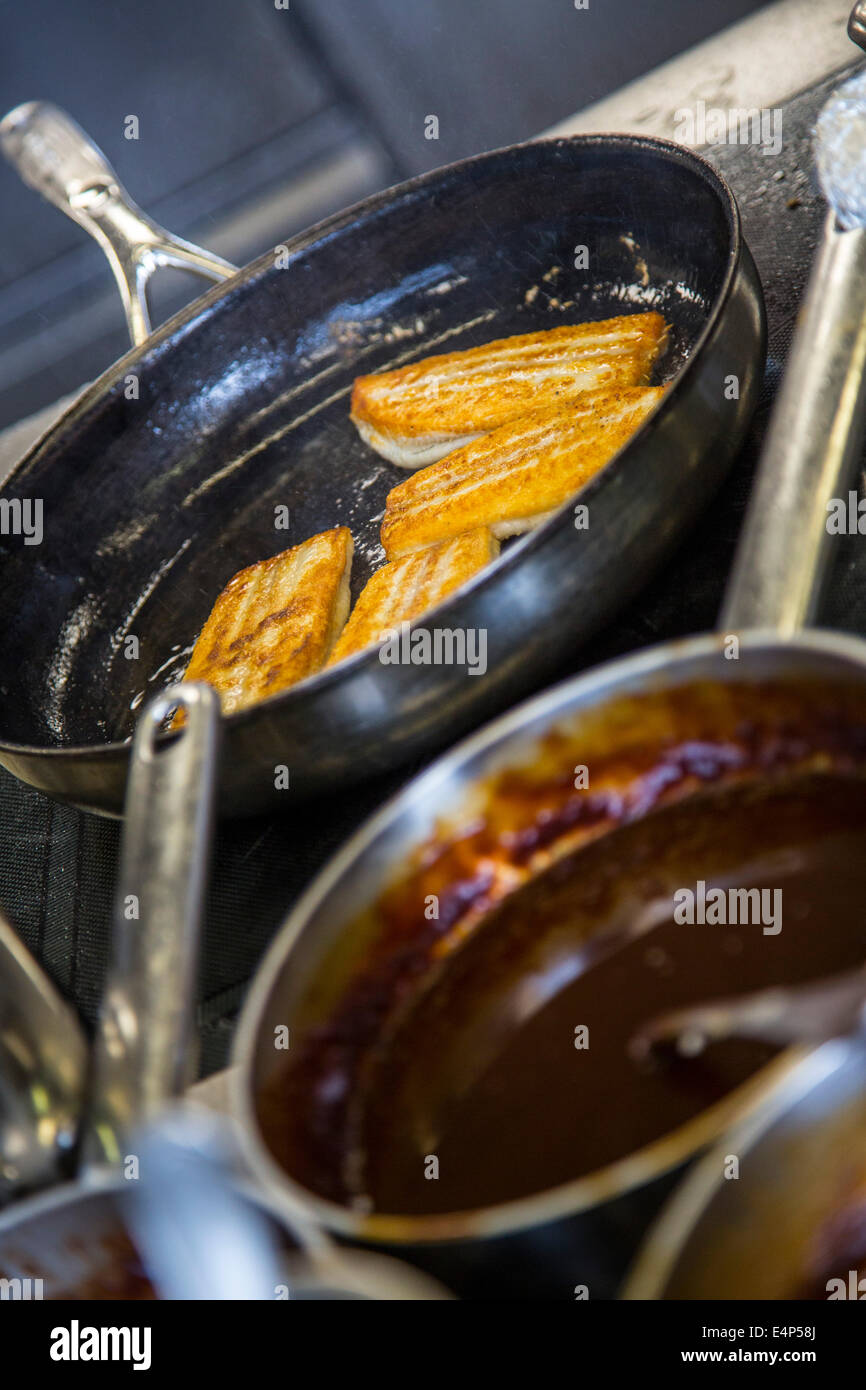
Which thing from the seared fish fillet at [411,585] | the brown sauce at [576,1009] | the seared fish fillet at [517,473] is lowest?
the brown sauce at [576,1009]

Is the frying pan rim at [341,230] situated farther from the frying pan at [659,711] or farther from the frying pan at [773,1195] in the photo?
the frying pan at [773,1195]

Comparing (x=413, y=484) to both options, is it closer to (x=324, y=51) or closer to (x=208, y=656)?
(x=208, y=656)

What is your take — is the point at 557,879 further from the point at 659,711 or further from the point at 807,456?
the point at 807,456

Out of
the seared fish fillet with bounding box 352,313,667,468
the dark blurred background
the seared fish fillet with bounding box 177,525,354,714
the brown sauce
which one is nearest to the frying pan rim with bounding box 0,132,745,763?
the seared fish fillet with bounding box 352,313,667,468

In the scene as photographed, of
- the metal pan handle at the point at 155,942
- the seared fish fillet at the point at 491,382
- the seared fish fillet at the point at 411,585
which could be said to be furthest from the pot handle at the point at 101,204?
the metal pan handle at the point at 155,942

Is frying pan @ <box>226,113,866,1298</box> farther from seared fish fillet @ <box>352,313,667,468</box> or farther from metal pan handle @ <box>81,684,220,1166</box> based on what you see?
A: seared fish fillet @ <box>352,313,667,468</box>

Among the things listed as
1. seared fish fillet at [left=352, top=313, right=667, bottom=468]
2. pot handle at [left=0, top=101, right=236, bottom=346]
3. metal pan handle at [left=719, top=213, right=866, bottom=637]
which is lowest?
metal pan handle at [left=719, top=213, right=866, bottom=637]

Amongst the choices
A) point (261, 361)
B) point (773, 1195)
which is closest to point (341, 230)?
point (261, 361)

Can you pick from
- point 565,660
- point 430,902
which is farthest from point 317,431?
point 430,902
